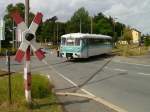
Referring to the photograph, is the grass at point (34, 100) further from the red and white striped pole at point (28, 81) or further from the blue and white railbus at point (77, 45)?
the blue and white railbus at point (77, 45)

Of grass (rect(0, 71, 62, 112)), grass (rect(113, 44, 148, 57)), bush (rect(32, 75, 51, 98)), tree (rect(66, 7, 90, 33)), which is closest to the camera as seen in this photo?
grass (rect(0, 71, 62, 112))

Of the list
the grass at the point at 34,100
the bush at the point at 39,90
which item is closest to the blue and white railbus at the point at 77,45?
the grass at the point at 34,100

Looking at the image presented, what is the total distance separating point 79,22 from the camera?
114m

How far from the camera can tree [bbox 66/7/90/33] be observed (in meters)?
106

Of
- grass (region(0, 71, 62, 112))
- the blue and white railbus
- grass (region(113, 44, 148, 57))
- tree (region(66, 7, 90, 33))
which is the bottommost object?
grass (region(0, 71, 62, 112))

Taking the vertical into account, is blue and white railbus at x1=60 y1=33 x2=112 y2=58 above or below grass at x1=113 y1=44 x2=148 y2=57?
above

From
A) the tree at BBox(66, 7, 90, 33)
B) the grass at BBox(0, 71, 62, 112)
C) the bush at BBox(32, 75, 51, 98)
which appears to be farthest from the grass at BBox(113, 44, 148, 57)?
the tree at BBox(66, 7, 90, 33)

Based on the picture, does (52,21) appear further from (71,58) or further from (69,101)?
(69,101)

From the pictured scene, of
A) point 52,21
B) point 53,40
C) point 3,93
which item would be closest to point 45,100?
point 3,93

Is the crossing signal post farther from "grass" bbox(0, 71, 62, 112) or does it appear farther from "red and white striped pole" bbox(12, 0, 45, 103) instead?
"grass" bbox(0, 71, 62, 112)

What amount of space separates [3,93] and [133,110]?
3.99 metres

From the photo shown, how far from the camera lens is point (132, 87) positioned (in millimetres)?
16656

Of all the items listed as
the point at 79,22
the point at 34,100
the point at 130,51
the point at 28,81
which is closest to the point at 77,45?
the point at 130,51

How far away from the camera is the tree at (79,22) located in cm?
10638
